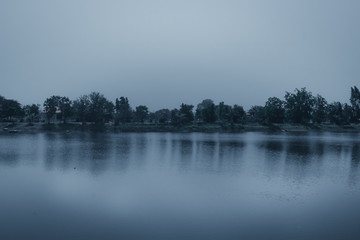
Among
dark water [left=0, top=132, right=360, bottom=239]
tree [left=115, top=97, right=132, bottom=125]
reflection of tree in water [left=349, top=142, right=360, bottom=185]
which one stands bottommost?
dark water [left=0, top=132, right=360, bottom=239]

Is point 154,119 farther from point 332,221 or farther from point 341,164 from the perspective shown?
point 332,221

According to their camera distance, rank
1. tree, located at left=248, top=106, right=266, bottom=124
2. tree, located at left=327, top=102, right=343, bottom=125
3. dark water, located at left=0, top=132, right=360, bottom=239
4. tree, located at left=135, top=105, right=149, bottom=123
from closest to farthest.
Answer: dark water, located at left=0, top=132, right=360, bottom=239 < tree, located at left=327, top=102, right=343, bottom=125 < tree, located at left=248, top=106, right=266, bottom=124 < tree, located at left=135, top=105, right=149, bottom=123

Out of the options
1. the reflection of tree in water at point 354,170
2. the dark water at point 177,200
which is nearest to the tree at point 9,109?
the dark water at point 177,200

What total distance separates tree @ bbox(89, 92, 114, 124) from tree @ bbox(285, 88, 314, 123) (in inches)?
1803

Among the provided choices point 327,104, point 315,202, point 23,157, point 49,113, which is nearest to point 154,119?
point 49,113

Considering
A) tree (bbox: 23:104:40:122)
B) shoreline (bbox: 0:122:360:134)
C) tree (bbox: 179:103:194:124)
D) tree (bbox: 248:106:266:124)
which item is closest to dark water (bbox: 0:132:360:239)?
shoreline (bbox: 0:122:360:134)

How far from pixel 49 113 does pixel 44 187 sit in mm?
60140

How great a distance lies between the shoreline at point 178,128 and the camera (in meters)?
64.9

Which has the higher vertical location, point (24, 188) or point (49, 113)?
point (49, 113)

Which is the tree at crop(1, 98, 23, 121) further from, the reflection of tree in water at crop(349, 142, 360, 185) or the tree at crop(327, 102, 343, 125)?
the tree at crop(327, 102, 343, 125)

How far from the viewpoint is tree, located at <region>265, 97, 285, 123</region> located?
3100 inches

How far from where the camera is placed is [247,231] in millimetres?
9445

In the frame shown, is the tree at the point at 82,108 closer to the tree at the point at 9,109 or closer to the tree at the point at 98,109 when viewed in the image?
the tree at the point at 98,109

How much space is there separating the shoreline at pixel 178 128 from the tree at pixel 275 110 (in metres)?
2.61
